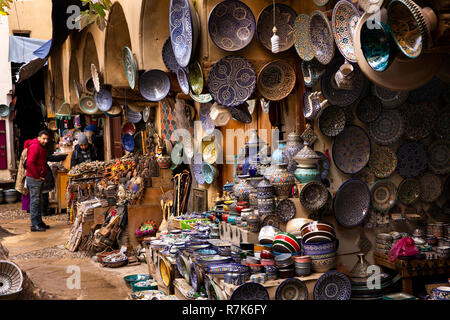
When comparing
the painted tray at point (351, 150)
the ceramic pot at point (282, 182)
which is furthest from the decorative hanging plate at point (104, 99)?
the painted tray at point (351, 150)

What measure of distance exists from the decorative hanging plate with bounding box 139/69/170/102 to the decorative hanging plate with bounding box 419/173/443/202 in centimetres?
364

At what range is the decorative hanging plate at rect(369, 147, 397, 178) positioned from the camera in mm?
3957

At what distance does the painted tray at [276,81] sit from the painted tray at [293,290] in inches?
73.6

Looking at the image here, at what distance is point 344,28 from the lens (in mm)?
3223

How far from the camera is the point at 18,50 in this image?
1242 cm

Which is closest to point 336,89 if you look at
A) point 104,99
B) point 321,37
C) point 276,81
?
point 321,37

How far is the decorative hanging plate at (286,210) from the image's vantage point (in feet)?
12.2

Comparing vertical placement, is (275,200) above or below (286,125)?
below

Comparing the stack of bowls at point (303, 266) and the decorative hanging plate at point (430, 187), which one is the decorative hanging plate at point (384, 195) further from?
the stack of bowls at point (303, 266)

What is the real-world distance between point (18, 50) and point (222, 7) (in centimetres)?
A: 1017

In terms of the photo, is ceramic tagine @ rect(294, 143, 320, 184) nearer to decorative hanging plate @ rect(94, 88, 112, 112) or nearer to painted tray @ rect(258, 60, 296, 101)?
painted tray @ rect(258, 60, 296, 101)

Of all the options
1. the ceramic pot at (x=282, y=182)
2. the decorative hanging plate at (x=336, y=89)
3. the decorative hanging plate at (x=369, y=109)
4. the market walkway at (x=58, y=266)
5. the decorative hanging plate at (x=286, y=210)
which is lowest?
the market walkway at (x=58, y=266)
